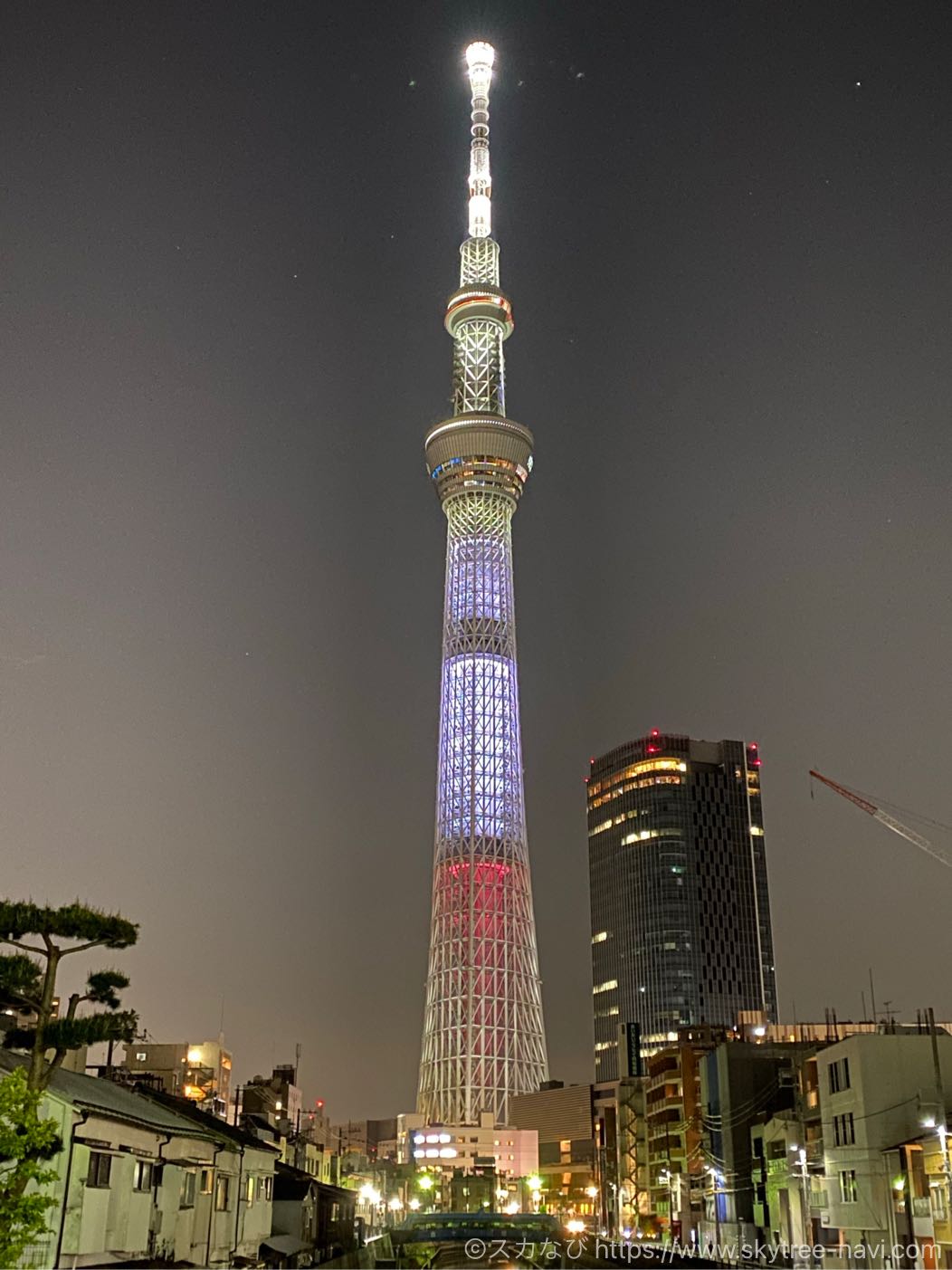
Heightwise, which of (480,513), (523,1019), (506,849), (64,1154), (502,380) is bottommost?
(64,1154)

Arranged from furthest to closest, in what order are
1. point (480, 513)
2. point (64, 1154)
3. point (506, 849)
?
point (480, 513) < point (506, 849) < point (64, 1154)

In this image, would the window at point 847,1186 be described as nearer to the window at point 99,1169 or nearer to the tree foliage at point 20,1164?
the window at point 99,1169

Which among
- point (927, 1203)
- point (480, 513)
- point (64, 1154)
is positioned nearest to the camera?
point (64, 1154)

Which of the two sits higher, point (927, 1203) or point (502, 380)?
point (502, 380)

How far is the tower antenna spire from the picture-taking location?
190125 mm

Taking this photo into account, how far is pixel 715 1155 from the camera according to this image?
99875 millimetres

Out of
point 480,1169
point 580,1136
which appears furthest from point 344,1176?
point 580,1136

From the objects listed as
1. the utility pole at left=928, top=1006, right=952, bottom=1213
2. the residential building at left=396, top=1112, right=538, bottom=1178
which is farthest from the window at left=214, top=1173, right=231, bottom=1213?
the residential building at left=396, top=1112, right=538, bottom=1178

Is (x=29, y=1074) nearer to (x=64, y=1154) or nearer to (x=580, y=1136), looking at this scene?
(x=64, y=1154)

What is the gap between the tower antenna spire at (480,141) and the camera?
190125 millimetres

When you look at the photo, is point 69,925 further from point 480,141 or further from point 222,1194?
point 480,141

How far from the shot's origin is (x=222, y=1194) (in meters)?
47.4

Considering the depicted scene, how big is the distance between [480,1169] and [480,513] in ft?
274

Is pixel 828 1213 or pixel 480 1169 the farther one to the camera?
pixel 480 1169
